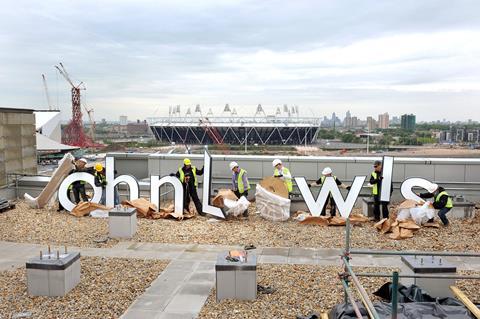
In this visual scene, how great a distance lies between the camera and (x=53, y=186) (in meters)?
16.5

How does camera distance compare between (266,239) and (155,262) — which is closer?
(155,262)

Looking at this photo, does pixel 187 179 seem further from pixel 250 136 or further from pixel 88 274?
pixel 250 136

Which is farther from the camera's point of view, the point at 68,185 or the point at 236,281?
the point at 68,185

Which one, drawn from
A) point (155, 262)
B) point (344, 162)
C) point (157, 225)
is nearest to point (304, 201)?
point (344, 162)

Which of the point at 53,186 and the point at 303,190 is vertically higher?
the point at 303,190

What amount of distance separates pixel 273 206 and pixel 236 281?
262 inches

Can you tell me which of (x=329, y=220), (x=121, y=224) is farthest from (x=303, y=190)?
(x=121, y=224)

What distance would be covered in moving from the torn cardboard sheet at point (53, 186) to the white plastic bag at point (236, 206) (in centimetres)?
608

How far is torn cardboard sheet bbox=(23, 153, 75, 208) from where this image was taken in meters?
16.4

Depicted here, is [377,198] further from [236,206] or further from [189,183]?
[189,183]

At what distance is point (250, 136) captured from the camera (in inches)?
4884

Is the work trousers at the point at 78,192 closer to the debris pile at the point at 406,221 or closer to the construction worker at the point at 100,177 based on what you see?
the construction worker at the point at 100,177

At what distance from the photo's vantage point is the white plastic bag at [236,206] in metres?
14.6

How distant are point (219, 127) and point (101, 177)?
108 m
